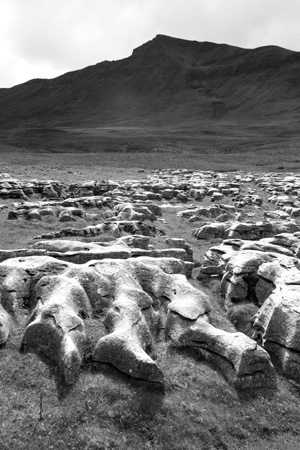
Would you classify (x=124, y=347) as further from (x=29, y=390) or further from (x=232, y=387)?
(x=232, y=387)

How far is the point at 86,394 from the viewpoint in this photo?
11680 mm

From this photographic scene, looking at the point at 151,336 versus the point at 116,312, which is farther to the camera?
the point at 116,312

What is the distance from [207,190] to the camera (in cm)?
6075

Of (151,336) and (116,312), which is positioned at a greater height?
(116,312)

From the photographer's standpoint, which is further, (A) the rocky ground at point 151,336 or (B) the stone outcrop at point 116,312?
(B) the stone outcrop at point 116,312

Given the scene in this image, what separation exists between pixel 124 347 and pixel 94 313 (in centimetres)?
362

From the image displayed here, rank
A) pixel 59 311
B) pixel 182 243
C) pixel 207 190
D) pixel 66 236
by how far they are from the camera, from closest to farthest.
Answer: pixel 59 311, pixel 182 243, pixel 66 236, pixel 207 190

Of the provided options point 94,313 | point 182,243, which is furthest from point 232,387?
point 182,243

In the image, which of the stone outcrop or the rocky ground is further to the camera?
the stone outcrop

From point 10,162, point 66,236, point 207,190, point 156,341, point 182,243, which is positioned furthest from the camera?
point 10,162

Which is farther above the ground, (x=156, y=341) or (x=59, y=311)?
(x=59, y=311)

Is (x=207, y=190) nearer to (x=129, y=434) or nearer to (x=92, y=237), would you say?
(x=92, y=237)

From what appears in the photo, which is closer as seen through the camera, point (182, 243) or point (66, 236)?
point (182, 243)

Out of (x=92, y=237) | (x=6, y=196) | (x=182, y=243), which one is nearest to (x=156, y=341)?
(x=182, y=243)
